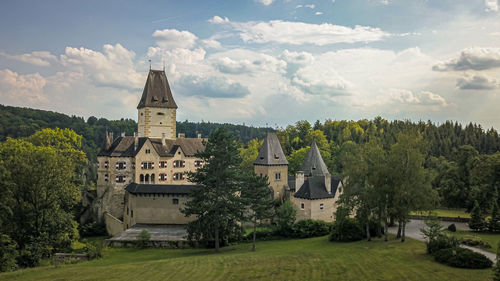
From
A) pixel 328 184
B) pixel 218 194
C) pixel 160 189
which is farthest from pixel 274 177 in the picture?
pixel 218 194

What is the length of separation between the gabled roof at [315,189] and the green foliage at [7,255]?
30.8 metres

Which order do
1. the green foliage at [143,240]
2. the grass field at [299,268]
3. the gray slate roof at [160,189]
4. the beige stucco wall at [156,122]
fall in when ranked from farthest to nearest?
the beige stucco wall at [156,122] < the gray slate roof at [160,189] < the green foliage at [143,240] < the grass field at [299,268]

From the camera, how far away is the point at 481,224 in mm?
38156

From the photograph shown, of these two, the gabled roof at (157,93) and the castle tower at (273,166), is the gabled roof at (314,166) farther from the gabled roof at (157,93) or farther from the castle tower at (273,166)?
the gabled roof at (157,93)

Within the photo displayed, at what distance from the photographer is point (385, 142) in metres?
88.3

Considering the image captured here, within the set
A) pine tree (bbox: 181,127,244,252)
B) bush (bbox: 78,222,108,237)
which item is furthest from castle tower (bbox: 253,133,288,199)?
bush (bbox: 78,222,108,237)

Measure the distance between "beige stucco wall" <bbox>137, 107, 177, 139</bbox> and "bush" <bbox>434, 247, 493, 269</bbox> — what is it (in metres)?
44.4

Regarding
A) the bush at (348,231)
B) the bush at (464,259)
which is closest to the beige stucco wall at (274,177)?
the bush at (348,231)

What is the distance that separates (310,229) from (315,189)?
219 inches

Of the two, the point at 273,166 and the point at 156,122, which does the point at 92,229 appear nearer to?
the point at 156,122

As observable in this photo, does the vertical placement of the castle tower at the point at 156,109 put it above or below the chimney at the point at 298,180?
above

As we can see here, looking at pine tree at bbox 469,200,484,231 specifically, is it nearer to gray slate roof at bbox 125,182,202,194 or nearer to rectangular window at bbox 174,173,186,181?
gray slate roof at bbox 125,182,202,194

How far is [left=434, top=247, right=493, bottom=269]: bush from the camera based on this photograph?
23.4 meters

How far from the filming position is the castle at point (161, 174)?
4647 centimetres
